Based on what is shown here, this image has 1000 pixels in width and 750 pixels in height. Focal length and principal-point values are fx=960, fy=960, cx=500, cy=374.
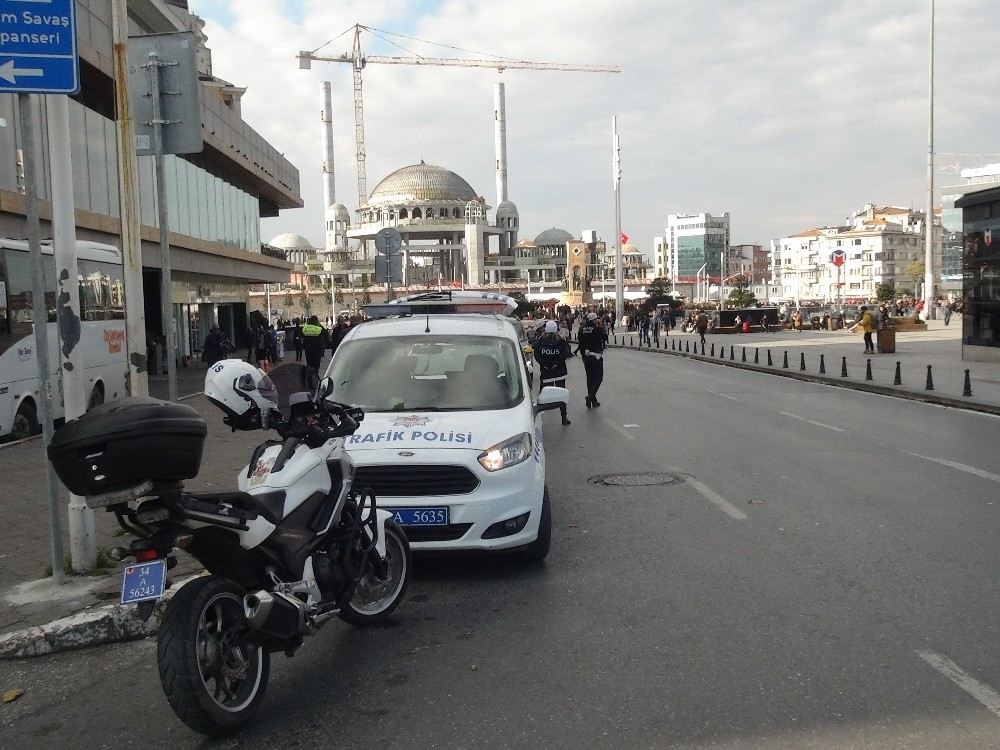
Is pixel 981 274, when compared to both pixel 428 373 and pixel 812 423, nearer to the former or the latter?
pixel 812 423

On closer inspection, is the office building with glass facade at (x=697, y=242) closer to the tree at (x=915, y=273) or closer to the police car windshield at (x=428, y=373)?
the tree at (x=915, y=273)

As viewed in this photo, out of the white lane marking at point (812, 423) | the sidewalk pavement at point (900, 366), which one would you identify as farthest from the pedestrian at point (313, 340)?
the sidewalk pavement at point (900, 366)

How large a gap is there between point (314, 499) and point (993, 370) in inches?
909

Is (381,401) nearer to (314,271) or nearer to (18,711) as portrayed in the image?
(18,711)

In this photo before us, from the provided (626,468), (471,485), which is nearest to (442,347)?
(471,485)

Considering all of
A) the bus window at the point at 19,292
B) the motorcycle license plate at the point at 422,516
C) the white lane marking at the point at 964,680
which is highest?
the bus window at the point at 19,292

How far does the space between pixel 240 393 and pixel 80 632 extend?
2.05m

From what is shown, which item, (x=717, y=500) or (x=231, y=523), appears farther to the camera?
(x=717, y=500)

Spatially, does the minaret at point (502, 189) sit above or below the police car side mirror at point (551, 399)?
above

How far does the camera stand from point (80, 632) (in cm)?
524

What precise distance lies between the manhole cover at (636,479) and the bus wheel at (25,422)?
366 inches

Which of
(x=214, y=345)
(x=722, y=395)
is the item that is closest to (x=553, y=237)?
(x=214, y=345)

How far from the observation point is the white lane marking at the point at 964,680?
4.08 metres

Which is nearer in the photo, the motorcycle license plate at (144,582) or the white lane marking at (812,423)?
the motorcycle license plate at (144,582)
